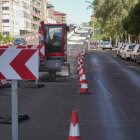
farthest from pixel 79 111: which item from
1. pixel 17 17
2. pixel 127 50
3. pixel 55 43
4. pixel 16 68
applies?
pixel 17 17

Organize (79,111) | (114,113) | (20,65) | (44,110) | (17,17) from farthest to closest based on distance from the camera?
(17,17), (44,110), (79,111), (114,113), (20,65)

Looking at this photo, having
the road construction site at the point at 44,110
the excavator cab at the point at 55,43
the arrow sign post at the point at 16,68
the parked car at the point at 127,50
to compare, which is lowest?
the parked car at the point at 127,50

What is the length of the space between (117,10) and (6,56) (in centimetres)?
6886

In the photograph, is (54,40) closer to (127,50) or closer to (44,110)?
(44,110)

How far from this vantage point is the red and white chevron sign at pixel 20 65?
311 inches

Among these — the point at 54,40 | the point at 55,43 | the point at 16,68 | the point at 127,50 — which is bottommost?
the point at 127,50

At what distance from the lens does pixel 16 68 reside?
26.1 ft

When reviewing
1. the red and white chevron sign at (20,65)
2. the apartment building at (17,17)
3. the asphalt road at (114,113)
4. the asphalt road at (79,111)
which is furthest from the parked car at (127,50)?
the apartment building at (17,17)

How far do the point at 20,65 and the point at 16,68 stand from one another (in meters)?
0.08

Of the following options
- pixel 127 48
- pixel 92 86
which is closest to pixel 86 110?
pixel 92 86

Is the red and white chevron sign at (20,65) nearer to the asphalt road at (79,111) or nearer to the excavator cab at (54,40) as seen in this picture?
the asphalt road at (79,111)

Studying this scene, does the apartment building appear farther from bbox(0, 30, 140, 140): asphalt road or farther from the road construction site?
bbox(0, 30, 140, 140): asphalt road

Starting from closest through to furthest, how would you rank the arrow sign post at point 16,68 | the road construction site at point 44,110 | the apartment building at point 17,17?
1. the arrow sign post at point 16,68
2. the road construction site at point 44,110
3. the apartment building at point 17,17

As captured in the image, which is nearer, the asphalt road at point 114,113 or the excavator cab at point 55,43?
the asphalt road at point 114,113
